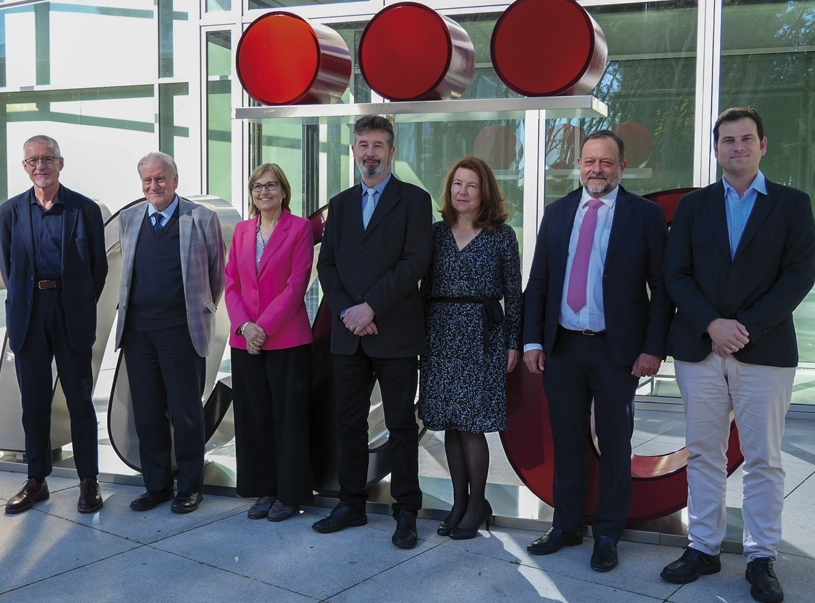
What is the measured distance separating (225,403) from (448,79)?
230 cm

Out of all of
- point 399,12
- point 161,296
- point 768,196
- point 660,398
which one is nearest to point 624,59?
point 660,398

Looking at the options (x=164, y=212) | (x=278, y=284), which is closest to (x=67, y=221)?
(x=164, y=212)

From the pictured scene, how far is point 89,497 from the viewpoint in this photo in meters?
4.05

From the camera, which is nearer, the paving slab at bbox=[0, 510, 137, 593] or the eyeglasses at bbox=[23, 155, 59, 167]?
the paving slab at bbox=[0, 510, 137, 593]

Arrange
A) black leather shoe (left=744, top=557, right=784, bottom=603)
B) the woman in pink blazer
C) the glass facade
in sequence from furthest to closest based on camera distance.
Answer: the glass facade
the woman in pink blazer
black leather shoe (left=744, top=557, right=784, bottom=603)

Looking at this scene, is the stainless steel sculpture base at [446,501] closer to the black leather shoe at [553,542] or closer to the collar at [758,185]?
the black leather shoe at [553,542]

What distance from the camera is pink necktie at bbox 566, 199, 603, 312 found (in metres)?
3.38

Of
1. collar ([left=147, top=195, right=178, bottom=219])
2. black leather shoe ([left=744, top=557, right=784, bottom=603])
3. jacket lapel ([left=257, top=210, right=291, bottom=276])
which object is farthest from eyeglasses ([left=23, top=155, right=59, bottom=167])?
black leather shoe ([left=744, top=557, right=784, bottom=603])

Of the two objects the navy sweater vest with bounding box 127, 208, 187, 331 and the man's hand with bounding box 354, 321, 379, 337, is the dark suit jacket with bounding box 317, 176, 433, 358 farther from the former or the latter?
the navy sweater vest with bounding box 127, 208, 187, 331

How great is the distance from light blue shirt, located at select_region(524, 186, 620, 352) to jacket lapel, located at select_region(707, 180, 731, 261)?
40cm

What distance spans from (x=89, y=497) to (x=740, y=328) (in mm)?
3124

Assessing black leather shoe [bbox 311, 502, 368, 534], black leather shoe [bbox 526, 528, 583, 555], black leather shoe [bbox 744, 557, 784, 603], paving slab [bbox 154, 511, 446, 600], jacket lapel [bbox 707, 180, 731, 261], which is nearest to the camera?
black leather shoe [bbox 744, 557, 784, 603]

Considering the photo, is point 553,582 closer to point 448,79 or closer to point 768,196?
point 768,196

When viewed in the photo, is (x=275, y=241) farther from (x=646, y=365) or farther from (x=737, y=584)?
(x=737, y=584)
